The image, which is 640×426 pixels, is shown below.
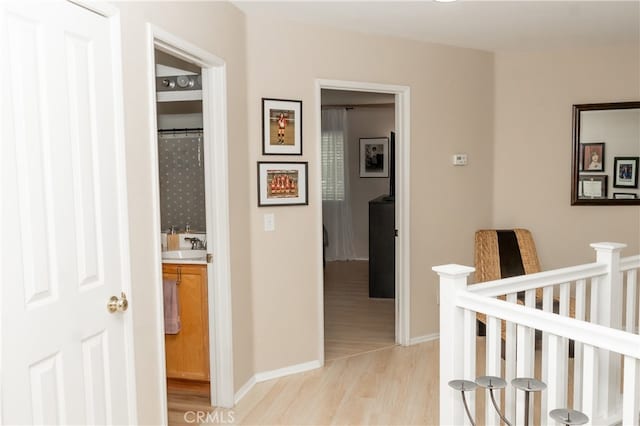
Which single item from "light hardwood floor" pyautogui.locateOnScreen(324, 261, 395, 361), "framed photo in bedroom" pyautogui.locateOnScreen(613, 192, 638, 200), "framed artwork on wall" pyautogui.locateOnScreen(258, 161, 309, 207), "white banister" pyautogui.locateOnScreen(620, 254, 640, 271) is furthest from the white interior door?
"framed photo in bedroom" pyautogui.locateOnScreen(613, 192, 638, 200)

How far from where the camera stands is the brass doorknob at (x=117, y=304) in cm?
210

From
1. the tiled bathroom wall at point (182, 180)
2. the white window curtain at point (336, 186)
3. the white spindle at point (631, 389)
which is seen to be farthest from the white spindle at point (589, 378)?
the white window curtain at point (336, 186)

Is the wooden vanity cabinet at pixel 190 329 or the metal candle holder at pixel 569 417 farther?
the wooden vanity cabinet at pixel 190 329

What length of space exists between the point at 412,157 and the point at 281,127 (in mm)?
1198

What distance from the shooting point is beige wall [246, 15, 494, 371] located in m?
3.60

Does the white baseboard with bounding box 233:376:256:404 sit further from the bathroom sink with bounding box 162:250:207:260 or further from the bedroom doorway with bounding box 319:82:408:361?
the bedroom doorway with bounding box 319:82:408:361

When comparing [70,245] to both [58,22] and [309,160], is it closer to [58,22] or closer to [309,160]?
[58,22]

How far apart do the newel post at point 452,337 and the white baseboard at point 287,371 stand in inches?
62.2

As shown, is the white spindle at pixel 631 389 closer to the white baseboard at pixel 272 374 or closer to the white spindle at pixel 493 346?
the white spindle at pixel 493 346

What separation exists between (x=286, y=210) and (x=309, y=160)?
380mm

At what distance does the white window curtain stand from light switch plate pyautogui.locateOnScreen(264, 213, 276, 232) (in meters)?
4.60

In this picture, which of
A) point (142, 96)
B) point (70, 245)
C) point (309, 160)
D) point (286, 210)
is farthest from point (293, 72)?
point (70, 245)

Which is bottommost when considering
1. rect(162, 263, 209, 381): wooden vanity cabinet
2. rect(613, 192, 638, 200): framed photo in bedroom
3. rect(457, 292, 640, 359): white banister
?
rect(162, 263, 209, 381): wooden vanity cabinet

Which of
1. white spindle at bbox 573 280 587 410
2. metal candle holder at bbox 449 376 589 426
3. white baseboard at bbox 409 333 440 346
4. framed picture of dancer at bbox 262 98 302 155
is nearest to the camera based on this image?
metal candle holder at bbox 449 376 589 426
